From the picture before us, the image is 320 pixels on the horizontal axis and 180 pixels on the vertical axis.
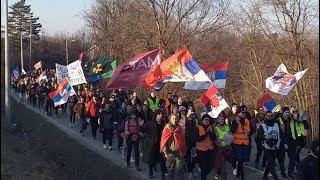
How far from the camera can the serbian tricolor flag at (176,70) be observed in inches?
513

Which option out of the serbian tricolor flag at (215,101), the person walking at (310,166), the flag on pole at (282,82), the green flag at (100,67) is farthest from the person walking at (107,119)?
the person walking at (310,166)

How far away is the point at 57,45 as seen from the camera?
80875 millimetres

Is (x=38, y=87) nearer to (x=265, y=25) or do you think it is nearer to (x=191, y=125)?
(x=265, y=25)

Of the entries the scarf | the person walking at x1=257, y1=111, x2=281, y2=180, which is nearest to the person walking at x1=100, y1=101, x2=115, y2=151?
the scarf

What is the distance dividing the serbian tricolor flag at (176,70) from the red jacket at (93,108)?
553cm

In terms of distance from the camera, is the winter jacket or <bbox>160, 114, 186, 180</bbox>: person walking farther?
the winter jacket

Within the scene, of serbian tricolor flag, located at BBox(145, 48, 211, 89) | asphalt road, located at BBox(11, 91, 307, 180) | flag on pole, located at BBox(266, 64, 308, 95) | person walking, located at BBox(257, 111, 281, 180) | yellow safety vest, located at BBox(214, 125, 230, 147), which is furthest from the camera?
flag on pole, located at BBox(266, 64, 308, 95)

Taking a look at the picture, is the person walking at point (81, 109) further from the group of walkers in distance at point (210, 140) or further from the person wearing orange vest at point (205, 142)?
the person wearing orange vest at point (205, 142)

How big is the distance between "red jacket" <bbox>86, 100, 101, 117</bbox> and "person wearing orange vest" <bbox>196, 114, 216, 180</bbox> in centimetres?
760

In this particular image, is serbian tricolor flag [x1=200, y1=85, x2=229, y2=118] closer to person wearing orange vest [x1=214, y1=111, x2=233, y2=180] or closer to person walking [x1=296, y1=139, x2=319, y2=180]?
person wearing orange vest [x1=214, y1=111, x2=233, y2=180]

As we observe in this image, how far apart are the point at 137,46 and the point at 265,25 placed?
824 cm

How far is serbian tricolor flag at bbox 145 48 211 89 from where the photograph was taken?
13031 millimetres

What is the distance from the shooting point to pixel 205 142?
11.3 m

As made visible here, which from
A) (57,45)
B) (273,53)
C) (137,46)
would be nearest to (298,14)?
(273,53)
